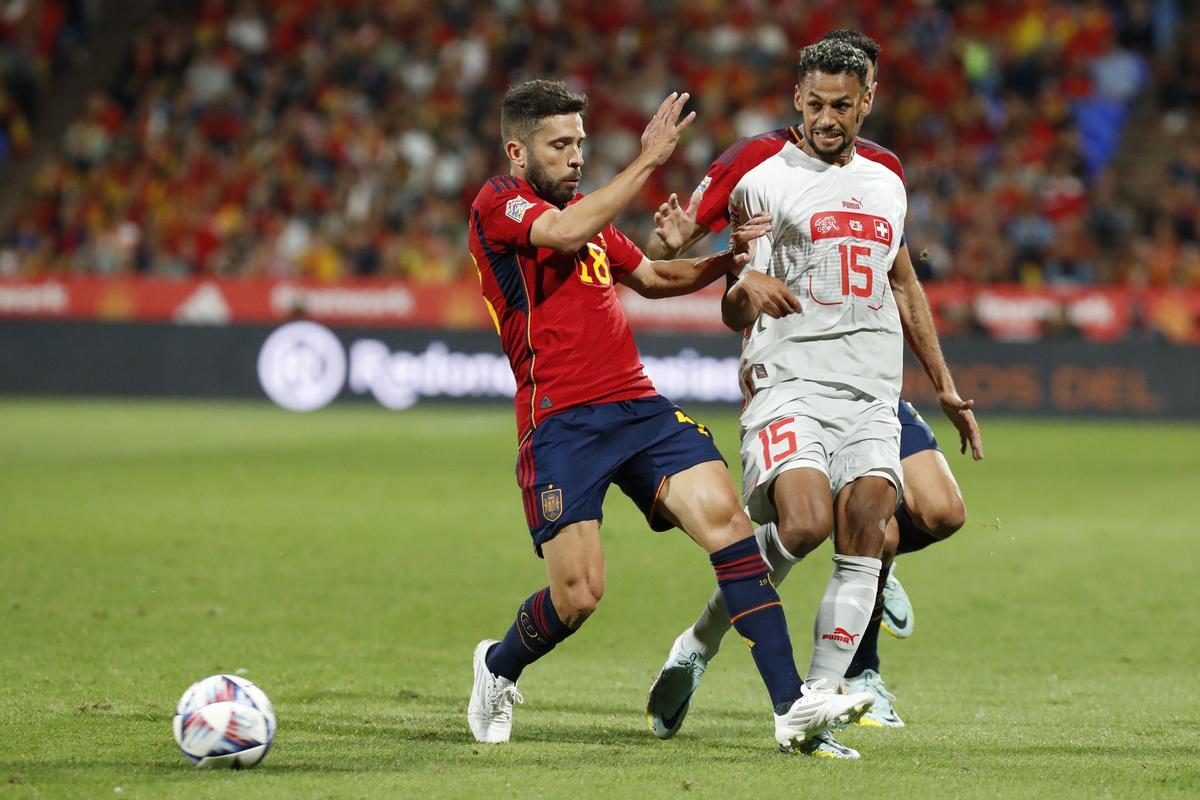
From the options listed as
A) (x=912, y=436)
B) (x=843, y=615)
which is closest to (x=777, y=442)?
(x=843, y=615)

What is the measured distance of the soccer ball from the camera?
16.9ft

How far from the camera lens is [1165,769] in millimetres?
5270

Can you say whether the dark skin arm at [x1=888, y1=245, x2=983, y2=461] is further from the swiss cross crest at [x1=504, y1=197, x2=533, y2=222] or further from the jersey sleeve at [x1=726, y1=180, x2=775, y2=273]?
the swiss cross crest at [x1=504, y1=197, x2=533, y2=222]

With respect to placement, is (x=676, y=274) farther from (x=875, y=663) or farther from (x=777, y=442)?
(x=875, y=663)

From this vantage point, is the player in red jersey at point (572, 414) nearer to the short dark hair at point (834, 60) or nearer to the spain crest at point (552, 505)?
the spain crest at point (552, 505)

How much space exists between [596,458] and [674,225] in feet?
3.13

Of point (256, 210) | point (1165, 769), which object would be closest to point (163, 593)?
point (1165, 769)

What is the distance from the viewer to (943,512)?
6.40 m

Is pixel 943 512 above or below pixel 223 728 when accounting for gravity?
above

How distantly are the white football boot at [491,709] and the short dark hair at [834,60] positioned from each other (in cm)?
248

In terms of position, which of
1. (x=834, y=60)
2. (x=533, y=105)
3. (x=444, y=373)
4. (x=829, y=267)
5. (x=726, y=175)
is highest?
(x=834, y=60)

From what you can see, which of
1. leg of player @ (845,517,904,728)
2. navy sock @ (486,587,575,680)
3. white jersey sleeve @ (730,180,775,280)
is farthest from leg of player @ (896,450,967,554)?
navy sock @ (486,587,575,680)

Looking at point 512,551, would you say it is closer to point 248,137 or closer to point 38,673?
point 38,673

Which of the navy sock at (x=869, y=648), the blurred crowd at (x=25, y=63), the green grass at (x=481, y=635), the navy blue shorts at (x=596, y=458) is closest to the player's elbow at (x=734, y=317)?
the navy blue shorts at (x=596, y=458)
